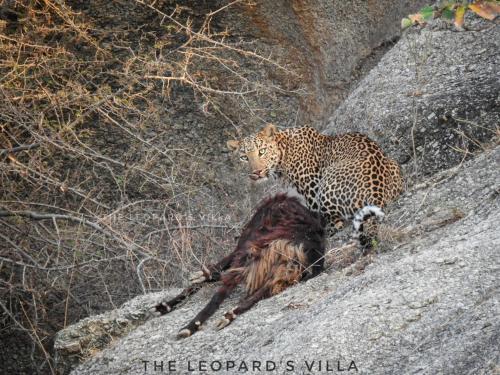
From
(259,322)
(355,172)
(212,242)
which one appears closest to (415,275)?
(259,322)

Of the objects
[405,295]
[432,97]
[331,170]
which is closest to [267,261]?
[405,295]

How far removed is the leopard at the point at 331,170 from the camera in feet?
36.0

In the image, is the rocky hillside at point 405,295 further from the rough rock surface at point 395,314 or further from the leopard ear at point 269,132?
the leopard ear at point 269,132

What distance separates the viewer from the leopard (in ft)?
36.0

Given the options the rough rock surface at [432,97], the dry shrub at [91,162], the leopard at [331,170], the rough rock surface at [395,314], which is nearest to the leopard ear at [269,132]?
the leopard at [331,170]

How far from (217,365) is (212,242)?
400 centimetres

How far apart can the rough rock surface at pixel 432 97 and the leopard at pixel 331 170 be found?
1.51 feet

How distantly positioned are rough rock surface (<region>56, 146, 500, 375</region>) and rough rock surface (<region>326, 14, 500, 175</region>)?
6.04ft

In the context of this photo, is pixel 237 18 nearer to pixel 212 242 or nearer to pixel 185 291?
pixel 212 242

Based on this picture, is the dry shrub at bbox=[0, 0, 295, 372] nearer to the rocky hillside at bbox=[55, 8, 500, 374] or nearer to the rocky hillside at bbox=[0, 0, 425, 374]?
the rocky hillside at bbox=[0, 0, 425, 374]

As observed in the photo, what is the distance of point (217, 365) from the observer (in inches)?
320

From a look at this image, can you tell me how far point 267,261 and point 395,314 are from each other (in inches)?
76.5

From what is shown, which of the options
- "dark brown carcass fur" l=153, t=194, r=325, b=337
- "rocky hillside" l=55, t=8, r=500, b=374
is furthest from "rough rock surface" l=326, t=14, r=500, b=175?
"dark brown carcass fur" l=153, t=194, r=325, b=337

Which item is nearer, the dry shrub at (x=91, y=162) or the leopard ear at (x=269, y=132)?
the dry shrub at (x=91, y=162)
